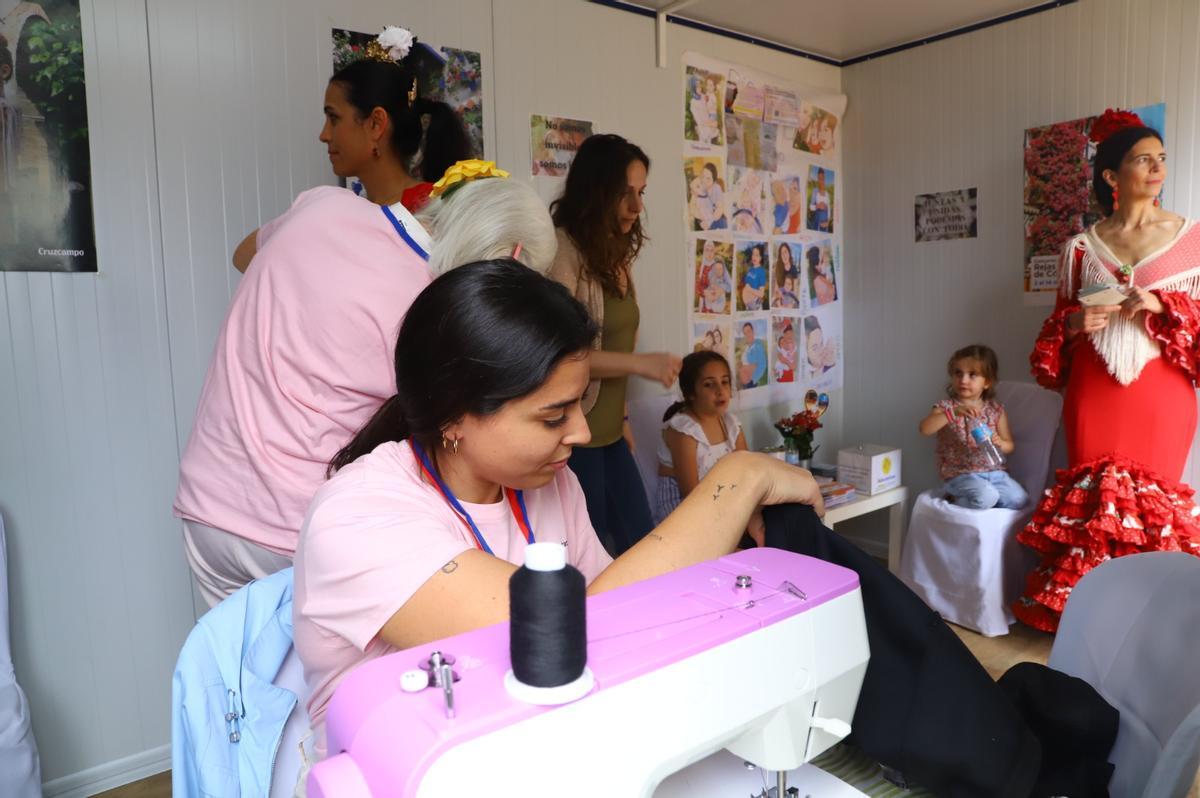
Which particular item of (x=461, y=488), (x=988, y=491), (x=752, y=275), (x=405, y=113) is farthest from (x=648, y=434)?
(x=461, y=488)

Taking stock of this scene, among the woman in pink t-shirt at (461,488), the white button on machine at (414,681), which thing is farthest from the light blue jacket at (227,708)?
the white button on machine at (414,681)

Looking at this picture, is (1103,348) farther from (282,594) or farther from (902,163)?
(282,594)

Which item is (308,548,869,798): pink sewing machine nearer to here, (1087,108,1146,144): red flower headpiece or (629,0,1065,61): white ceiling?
(1087,108,1146,144): red flower headpiece

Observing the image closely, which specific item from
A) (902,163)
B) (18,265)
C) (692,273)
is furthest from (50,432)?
(902,163)

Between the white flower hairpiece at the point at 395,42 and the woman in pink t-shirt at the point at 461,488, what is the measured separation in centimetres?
99

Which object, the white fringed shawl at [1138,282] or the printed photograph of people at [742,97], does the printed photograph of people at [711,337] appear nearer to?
the printed photograph of people at [742,97]

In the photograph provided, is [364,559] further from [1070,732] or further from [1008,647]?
[1008,647]

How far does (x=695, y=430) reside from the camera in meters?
3.02

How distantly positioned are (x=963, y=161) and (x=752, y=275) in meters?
0.99

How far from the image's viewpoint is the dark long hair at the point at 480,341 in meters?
0.97

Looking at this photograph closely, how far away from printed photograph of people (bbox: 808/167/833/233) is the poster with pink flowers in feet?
2.81

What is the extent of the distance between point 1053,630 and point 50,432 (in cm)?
310

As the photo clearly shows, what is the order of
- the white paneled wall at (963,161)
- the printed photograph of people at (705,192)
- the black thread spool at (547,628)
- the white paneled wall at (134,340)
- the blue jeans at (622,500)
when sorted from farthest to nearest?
the printed photograph of people at (705,192) → the white paneled wall at (963,161) → the blue jeans at (622,500) → the white paneled wall at (134,340) → the black thread spool at (547,628)

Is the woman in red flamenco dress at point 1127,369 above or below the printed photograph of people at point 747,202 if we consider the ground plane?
below
